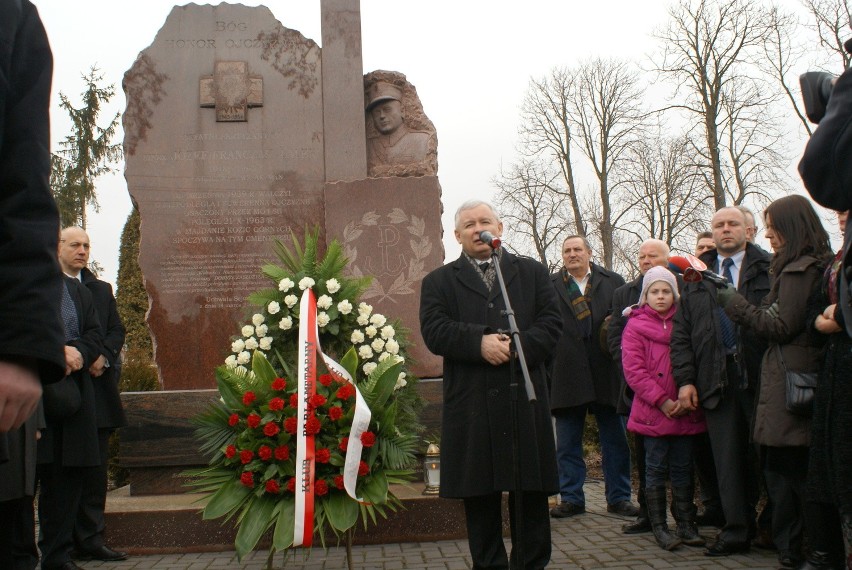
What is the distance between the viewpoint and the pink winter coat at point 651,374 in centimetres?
555

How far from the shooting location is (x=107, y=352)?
5.77 metres

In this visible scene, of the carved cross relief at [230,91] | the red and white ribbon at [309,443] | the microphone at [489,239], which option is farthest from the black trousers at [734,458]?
the carved cross relief at [230,91]

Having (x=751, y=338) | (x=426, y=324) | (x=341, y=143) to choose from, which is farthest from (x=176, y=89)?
(x=751, y=338)

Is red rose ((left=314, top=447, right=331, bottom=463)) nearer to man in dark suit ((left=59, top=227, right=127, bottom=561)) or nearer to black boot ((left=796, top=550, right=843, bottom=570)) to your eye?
man in dark suit ((left=59, top=227, right=127, bottom=561))

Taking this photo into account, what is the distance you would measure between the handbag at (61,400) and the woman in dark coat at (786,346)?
395 cm

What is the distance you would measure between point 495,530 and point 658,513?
1.79 metres

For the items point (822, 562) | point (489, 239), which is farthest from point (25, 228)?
point (822, 562)

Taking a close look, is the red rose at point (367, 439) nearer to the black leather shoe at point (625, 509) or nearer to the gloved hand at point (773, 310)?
the gloved hand at point (773, 310)

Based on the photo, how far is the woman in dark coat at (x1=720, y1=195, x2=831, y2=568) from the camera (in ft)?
15.3

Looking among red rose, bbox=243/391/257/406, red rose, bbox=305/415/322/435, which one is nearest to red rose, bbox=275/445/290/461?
red rose, bbox=305/415/322/435

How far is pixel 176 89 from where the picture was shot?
7625mm

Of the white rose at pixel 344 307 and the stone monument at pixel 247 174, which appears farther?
the stone monument at pixel 247 174

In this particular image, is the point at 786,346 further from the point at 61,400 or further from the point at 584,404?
the point at 61,400

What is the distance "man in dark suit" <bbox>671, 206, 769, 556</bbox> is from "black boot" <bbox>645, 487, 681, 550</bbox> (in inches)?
12.0
